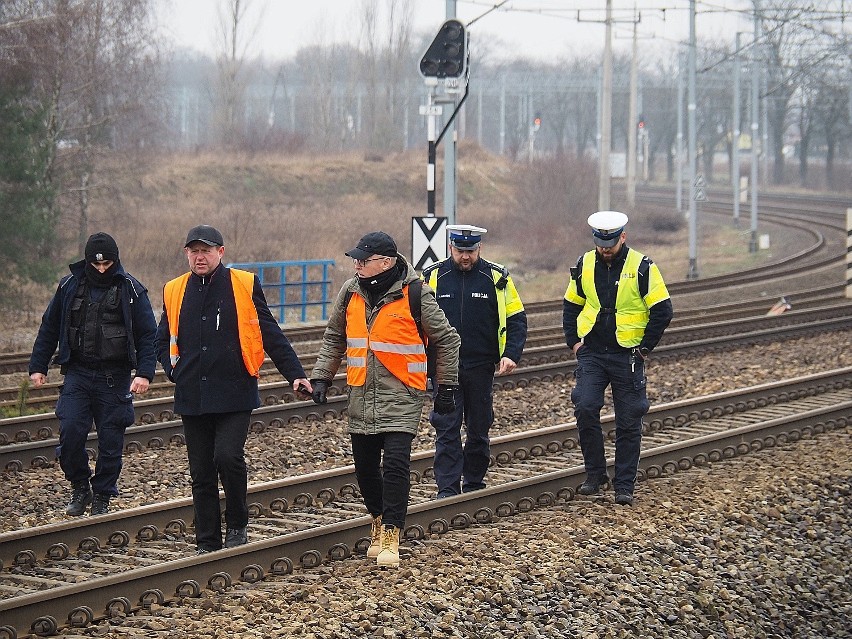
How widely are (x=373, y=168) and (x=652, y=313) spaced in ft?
161

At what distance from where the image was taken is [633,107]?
158ft

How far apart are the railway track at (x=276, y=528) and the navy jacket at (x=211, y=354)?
86cm

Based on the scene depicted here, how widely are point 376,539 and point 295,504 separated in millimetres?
1598

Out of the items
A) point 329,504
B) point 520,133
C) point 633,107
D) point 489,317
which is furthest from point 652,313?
point 520,133

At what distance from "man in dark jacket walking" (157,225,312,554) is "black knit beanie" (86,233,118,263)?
41.7 inches

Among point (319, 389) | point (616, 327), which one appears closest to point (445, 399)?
point (319, 389)

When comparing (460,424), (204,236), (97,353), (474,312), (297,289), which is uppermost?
(204,236)

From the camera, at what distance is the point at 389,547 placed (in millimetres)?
7531

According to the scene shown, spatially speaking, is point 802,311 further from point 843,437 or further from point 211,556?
point 211,556

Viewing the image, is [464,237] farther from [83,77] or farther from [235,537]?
[83,77]

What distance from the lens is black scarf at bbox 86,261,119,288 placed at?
861cm

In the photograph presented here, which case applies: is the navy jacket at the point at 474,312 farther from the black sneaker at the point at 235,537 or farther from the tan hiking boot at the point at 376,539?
the black sneaker at the point at 235,537

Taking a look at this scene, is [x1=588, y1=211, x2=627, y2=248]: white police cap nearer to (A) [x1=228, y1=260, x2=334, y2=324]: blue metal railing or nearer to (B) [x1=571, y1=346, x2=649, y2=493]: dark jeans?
(B) [x1=571, y1=346, x2=649, y2=493]: dark jeans

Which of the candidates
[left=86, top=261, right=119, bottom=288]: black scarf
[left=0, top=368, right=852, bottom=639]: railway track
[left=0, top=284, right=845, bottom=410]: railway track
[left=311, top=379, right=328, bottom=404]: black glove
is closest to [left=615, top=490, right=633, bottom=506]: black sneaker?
[left=0, top=368, right=852, bottom=639]: railway track
